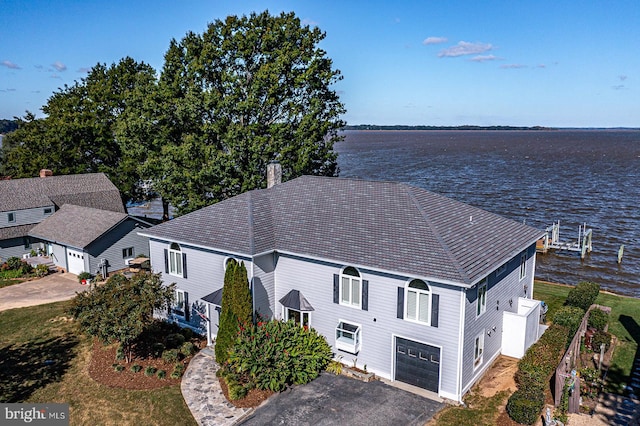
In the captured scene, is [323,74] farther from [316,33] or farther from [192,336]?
[192,336]

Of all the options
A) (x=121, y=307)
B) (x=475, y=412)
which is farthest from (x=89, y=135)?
(x=475, y=412)

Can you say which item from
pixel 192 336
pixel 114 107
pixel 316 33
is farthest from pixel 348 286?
pixel 114 107

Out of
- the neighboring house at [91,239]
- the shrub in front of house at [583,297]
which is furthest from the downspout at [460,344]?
the neighboring house at [91,239]

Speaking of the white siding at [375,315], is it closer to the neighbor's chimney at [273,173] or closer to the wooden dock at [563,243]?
the neighbor's chimney at [273,173]

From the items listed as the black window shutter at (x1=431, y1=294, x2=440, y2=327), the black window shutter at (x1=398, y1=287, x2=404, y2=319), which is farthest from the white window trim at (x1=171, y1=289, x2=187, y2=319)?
the black window shutter at (x1=431, y1=294, x2=440, y2=327)

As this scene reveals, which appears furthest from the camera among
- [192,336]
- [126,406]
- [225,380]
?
[192,336]

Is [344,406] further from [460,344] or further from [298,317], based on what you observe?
[298,317]
